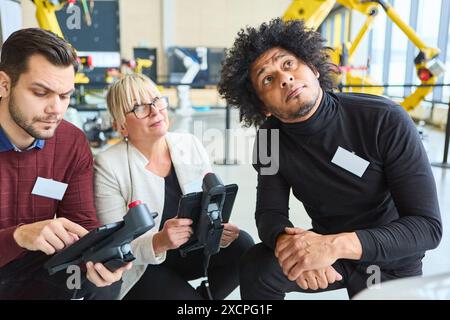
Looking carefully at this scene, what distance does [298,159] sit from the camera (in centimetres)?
139

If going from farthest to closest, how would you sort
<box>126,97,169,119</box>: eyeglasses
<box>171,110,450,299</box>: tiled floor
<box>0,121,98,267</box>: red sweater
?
<box>171,110,450,299</box>: tiled floor < <box>126,97,169,119</box>: eyeglasses < <box>0,121,98,267</box>: red sweater

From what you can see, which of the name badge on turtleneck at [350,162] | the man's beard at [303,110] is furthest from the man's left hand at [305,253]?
the man's beard at [303,110]

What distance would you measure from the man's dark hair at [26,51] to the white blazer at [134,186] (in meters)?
0.40

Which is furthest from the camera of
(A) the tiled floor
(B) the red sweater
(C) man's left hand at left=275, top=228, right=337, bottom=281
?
(A) the tiled floor

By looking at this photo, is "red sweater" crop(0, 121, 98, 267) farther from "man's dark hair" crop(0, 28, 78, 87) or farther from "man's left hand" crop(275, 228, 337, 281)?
"man's left hand" crop(275, 228, 337, 281)

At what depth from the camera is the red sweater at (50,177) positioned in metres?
1.22

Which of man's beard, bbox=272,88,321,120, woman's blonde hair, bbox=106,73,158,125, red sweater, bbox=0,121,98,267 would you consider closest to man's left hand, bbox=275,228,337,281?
man's beard, bbox=272,88,321,120

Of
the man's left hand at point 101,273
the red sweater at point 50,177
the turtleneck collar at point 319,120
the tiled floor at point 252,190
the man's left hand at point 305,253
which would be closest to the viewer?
the man's left hand at point 101,273

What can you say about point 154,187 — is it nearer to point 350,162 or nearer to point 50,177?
point 50,177

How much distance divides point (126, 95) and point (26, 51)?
15.2 inches

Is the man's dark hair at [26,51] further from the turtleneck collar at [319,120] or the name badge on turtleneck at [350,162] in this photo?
the name badge on turtleneck at [350,162]

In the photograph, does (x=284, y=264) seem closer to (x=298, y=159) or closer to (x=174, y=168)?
(x=298, y=159)

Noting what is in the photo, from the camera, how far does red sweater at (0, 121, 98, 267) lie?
1217mm

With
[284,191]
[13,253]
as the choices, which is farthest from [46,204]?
[284,191]
